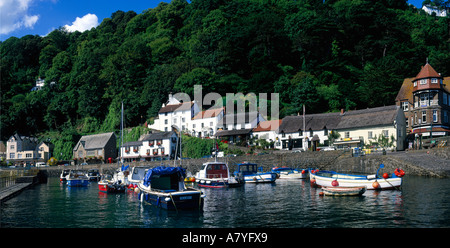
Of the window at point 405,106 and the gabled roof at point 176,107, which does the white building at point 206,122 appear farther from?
the window at point 405,106

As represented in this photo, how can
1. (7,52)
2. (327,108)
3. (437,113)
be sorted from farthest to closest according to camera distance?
(7,52) < (327,108) < (437,113)

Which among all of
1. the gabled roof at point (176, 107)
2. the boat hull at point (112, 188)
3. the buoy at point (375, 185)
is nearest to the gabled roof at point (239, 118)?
the gabled roof at point (176, 107)

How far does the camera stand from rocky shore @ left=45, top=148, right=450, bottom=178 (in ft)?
154

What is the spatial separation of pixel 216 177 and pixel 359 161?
21.2 metres

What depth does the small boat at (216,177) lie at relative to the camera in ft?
147

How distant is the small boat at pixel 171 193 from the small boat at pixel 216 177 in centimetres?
1203

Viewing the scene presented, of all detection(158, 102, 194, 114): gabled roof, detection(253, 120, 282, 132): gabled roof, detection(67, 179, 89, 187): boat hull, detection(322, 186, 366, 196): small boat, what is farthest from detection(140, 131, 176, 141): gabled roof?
detection(322, 186, 366, 196): small boat

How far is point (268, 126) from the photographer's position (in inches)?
3157

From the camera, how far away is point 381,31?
335ft

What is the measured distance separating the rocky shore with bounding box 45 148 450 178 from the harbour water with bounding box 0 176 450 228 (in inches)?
493

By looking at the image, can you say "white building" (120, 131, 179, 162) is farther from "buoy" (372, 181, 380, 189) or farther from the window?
"buoy" (372, 181, 380, 189)
